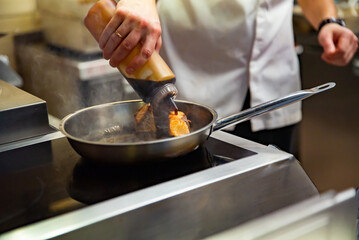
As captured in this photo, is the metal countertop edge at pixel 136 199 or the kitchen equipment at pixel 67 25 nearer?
the metal countertop edge at pixel 136 199

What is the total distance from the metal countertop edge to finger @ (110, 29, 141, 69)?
0.84ft

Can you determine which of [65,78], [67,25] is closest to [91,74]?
[65,78]

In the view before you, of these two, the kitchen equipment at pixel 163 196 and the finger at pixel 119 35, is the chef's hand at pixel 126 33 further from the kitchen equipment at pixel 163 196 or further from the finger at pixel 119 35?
the kitchen equipment at pixel 163 196

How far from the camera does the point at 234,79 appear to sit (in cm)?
146

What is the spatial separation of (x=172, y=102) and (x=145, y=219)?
26 centimetres

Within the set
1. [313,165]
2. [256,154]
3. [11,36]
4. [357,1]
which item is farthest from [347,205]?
[357,1]

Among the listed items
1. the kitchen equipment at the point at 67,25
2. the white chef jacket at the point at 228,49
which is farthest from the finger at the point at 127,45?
the kitchen equipment at the point at 67,25

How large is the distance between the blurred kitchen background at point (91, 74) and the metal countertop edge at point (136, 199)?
43 cm

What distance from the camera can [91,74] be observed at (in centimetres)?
187

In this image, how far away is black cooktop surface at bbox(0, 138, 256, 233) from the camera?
645 millimetres

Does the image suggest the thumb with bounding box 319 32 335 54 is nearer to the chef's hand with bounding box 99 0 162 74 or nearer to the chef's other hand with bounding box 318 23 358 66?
the chef's other hand with bounding box 318 23 358 66

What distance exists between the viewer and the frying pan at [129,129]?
71 centimetres

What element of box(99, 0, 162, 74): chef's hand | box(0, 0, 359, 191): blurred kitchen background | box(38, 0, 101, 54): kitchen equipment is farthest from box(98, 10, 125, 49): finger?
box(38, 0, 101, 54): kitchen equipment

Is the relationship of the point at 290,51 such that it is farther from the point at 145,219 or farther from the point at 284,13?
the point at 145,219
